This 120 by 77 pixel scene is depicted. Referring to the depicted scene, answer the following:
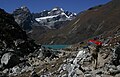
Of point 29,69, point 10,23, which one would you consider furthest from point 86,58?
point 10,23

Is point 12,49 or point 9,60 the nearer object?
point 9,60

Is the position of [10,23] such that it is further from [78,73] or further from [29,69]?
[78,73]

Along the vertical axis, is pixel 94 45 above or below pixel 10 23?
below

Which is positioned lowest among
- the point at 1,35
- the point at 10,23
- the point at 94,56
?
the point at 94,56

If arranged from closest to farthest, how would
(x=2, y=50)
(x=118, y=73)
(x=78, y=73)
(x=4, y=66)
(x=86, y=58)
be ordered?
(x=118, y=73) < (x=78, y=73) < (x=86, y=58) < (x=4, y=66) < (x=2, y=50)

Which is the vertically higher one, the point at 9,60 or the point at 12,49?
the point at 12,49

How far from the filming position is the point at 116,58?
23.8 metres

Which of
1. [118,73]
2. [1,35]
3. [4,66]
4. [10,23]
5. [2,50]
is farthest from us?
[10,23]

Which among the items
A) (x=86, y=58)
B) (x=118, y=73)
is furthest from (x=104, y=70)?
(x=86, y=58)

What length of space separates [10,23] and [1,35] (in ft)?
36.5

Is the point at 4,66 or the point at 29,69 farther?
the point at 4,66

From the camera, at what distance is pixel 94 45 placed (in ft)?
79.3

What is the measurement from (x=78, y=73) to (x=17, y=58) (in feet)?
87.3

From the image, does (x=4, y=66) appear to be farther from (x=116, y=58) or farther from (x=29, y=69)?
(x=116, y=58)
